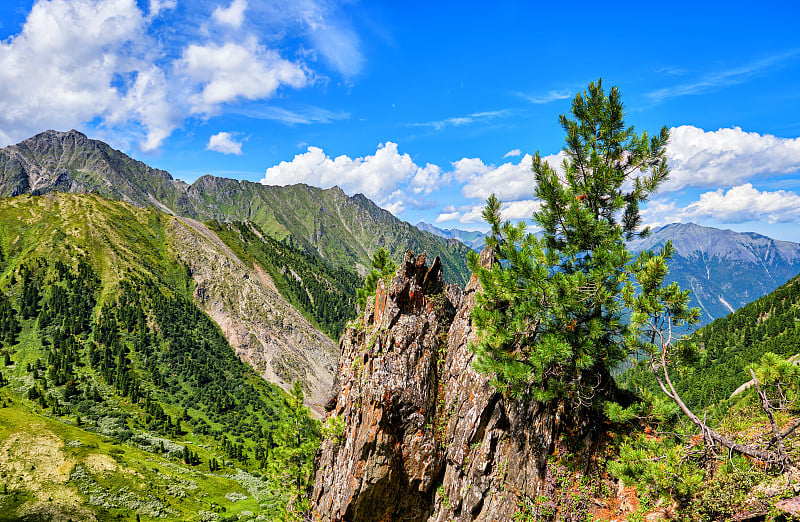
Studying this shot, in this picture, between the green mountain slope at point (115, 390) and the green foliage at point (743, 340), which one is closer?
the green mountain slope at point (115, 390)

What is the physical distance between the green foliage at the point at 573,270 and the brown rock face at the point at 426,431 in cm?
354

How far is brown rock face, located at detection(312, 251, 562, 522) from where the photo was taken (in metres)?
18.4

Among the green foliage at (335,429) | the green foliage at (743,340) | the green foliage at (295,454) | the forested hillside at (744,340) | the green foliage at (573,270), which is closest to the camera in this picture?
the green foliage at (573,270)

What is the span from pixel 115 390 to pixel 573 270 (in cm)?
15404

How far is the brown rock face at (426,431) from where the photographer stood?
60.2 ft

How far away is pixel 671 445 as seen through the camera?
13852mm

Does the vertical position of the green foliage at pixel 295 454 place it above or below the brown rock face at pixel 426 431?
below

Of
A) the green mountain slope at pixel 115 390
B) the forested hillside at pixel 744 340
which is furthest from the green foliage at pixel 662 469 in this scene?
the forested hillside at pixel 744 340

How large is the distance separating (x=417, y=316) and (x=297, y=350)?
17443 cm

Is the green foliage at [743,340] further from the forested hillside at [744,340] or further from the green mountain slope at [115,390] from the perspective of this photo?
the green mountain slope at [115,390]

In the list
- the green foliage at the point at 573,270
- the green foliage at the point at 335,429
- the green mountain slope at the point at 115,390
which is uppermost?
the green foliage at the point at 573,270

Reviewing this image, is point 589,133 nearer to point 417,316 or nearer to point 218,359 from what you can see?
point 417,316

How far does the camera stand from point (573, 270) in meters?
17.2

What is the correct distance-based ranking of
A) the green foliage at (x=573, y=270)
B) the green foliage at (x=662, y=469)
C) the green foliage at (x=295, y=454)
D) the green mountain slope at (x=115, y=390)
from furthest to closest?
the green mountain slope at (x=115, y=390), the green foliage at (x=295, y=454), the green foliage at (x=573, y=270), the green foliage at (x=662, y=469)
